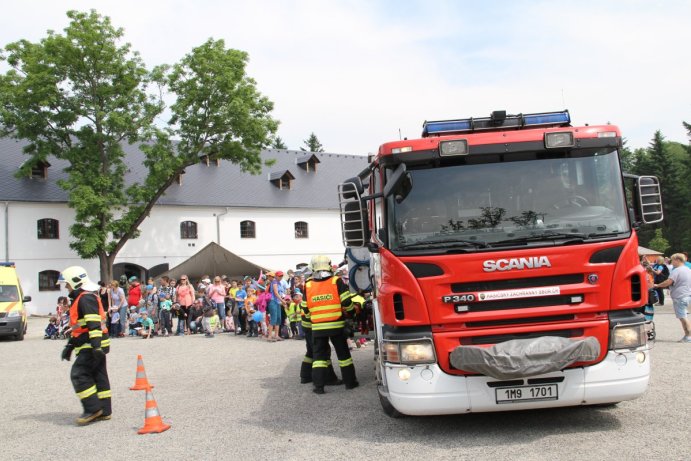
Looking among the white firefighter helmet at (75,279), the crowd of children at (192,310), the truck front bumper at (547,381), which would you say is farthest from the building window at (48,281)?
the truck front bumper at (547,381)

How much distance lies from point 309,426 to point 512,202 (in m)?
3.21

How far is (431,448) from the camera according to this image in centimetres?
605

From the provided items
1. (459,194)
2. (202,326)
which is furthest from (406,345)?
(202,326)

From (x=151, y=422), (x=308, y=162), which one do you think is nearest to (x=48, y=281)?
(x=308, y=162)

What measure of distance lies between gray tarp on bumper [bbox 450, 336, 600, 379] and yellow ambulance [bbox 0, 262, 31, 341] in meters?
18.7

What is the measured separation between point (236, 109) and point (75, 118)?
8135mm

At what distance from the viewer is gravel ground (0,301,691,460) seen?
597 cm

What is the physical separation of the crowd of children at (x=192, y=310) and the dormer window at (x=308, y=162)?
28494 mm

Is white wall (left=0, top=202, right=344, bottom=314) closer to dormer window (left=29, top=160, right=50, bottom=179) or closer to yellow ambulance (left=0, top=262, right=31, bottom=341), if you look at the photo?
dormer window (left=29, top=160, right=50, bottom=179)

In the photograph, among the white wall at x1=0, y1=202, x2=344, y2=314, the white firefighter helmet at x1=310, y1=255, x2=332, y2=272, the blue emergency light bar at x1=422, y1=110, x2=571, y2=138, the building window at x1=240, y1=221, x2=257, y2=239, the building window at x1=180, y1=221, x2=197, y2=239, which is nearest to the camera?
the blue emergency light bar at x1=422, y1=110, x2=571, y2=138

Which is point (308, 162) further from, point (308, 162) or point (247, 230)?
point (247, 230)

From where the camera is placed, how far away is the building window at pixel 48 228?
37.6 meters

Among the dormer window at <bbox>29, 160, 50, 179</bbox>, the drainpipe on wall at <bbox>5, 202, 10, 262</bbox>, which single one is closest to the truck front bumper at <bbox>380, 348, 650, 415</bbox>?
the drainpipe on wall at <bbox>5, 202, 10, 262</bbox>

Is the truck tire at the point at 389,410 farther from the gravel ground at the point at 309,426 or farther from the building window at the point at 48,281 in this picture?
the building window at the point at 48,281
